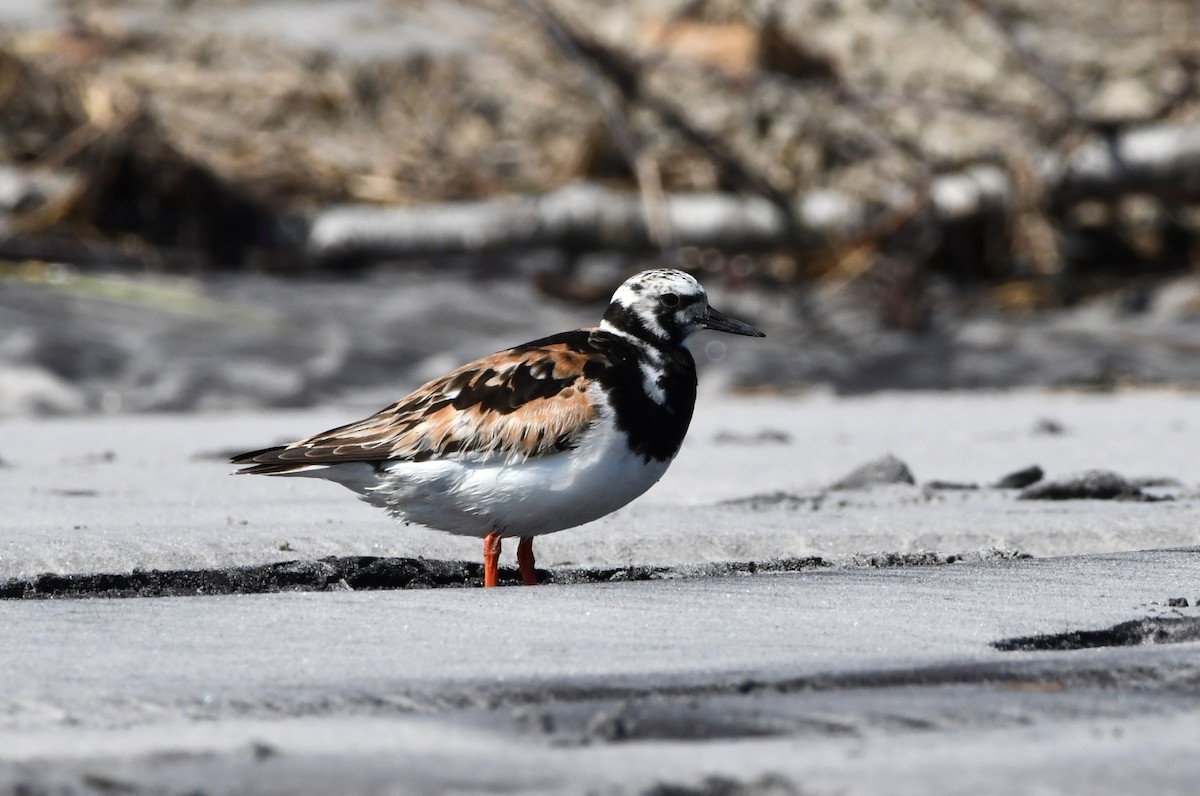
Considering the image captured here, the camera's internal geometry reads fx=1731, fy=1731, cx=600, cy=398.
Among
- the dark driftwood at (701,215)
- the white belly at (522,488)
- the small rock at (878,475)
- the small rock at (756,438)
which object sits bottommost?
the white belly at (522,488)

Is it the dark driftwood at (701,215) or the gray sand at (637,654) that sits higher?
the dark driftwood at (701,215)

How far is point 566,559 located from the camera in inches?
142

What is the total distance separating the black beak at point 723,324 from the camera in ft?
13.2

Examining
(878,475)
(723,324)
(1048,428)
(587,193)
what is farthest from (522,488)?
(587,193)

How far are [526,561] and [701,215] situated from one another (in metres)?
5.33

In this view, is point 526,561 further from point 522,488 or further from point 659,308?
point 659,308

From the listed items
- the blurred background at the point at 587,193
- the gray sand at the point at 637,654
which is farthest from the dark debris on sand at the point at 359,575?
the blurred background at the point at 587,193

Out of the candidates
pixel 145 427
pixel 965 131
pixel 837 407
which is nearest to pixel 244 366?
pixel 145 427

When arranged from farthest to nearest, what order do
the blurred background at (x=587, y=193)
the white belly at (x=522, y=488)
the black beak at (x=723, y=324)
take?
the blurred background at (x=587, y=193) → the black beak at (x=723, y=324) → the white belly at (x=522, y=488)

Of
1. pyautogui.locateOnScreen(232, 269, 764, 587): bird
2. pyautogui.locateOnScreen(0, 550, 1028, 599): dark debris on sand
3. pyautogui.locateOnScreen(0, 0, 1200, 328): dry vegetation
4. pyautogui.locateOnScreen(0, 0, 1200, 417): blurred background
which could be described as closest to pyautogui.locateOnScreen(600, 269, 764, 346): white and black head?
pyautogui.locateOnScreen(232, 269, 764, 587): bird

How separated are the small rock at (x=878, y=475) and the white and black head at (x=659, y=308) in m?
0.53

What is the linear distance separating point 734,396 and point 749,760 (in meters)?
4.68

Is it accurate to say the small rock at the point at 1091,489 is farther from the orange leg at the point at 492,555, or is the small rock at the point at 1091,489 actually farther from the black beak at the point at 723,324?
the orange leg at the point at 492,555

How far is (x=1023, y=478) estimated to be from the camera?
13.7 feet
